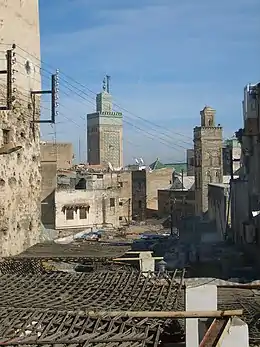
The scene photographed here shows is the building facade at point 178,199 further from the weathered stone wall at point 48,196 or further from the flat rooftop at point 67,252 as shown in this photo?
the flat rooftop at point 67,252

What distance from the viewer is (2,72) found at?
1216 cm

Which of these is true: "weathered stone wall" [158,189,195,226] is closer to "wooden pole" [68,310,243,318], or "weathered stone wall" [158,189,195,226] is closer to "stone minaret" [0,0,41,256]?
"stone minaret" [0,0,41,256]

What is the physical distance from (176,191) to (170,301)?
4256cm

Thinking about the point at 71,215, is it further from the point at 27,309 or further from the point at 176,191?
the point at 27,309

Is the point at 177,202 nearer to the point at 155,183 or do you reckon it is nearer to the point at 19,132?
the point at 155,183

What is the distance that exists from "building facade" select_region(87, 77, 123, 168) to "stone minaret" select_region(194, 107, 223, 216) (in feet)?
82.8

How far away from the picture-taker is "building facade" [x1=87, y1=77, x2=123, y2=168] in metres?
A: 67.8

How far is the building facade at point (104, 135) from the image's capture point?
222 feet

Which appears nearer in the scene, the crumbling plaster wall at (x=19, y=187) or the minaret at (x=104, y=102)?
the crumbling plaster wall at (x=19, y=187)

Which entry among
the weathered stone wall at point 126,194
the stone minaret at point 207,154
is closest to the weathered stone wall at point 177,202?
the weathered stone wall at point 126,194

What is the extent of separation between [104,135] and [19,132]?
5418 cm

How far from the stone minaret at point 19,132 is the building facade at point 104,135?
173 feet

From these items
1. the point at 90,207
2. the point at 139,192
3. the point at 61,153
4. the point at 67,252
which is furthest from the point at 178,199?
the point at 67,252

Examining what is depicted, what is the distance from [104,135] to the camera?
67.8 m
